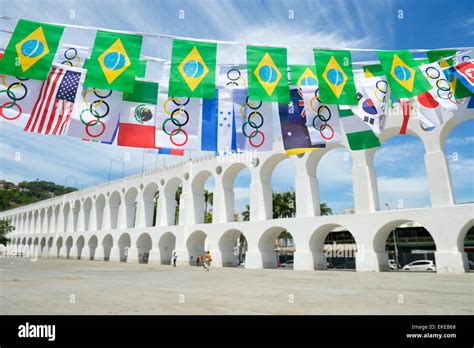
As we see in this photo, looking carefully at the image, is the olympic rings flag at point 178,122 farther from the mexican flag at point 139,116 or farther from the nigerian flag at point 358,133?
the nigerian flag at point 358,133

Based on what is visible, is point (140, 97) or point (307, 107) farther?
point (307, 107)

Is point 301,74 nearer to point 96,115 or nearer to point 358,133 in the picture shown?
point 358,133

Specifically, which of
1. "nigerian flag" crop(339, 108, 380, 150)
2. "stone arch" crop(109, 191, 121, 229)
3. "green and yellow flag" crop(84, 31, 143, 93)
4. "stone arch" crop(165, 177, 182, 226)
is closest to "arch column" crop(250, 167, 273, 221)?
"stone arch" crop(165, 177, 182, 226)

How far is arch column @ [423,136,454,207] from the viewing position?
20.8 meters

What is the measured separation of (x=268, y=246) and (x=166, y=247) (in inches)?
554

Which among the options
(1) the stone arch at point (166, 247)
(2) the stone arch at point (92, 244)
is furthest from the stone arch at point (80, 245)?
(1) the stone arch at point (166, 247)

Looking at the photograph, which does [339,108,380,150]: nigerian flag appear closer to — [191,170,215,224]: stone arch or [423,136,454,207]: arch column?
[423,136,454,207]: arch column

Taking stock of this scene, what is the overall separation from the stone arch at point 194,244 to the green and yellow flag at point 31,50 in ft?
94.8

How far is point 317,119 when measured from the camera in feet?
27.7
